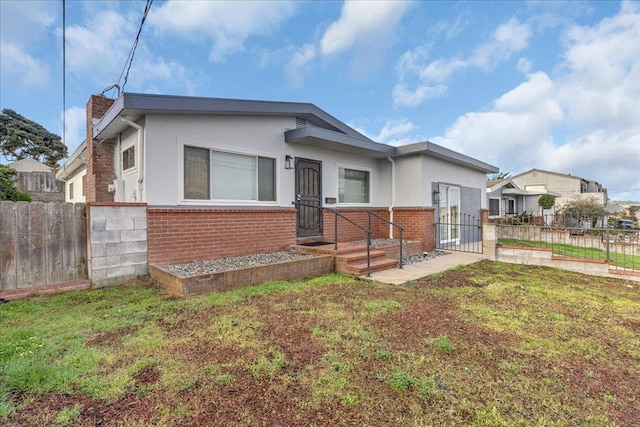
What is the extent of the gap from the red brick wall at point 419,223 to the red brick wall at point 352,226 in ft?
1.76

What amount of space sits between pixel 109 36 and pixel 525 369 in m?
10.2

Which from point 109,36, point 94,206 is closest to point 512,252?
point 94,206

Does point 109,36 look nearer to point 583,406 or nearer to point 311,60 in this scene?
point 311,60

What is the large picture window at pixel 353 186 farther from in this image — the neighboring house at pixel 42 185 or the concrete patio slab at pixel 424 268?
the neighboring house at pixel 42 185

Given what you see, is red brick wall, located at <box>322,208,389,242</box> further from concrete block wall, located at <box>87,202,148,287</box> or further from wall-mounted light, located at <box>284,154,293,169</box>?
concrete block wall, located at <box>87,202,148,287</box>

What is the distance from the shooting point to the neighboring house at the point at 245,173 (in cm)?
566

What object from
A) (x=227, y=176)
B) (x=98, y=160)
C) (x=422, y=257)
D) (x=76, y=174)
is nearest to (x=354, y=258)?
(x=422, y=257)

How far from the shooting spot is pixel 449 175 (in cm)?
1061

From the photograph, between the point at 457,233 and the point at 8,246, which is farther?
the point at 457,233

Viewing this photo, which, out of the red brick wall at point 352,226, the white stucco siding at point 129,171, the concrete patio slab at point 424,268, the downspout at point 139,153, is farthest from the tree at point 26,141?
the concrete patio slab at point 424,268

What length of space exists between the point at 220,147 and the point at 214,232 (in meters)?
1.80

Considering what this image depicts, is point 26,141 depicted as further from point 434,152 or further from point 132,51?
point 434,152

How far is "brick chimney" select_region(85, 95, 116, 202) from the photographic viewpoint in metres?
7.20

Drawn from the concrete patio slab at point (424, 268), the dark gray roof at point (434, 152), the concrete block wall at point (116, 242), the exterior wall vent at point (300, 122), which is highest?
the exterior wall vent at point (300, 122)
